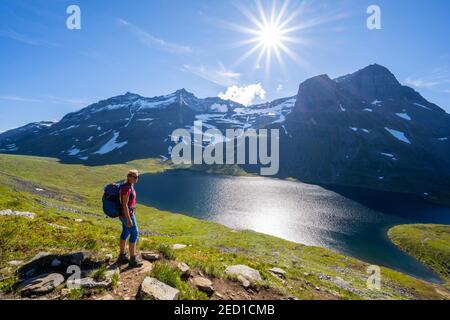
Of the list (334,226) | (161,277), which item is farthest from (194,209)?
(161,277)

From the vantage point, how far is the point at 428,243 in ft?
239

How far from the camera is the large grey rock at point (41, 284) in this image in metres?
8.65

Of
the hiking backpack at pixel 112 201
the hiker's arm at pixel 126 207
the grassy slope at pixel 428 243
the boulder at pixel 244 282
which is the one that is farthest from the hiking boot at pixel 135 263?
the grassy slope at pixel 428 243

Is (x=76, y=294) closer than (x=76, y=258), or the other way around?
(x=76, y=294)

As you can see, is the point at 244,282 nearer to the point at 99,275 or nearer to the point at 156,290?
the point at 156,290

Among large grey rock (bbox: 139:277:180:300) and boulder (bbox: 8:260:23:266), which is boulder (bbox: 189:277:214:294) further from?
boulder (bbox: 8:260:23:266)

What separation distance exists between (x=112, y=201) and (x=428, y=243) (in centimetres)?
9109

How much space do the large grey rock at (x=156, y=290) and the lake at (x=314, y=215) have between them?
2617 inches

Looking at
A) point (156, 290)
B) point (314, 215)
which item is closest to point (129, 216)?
point (156, 290)

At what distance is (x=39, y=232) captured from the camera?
15695 millimetres

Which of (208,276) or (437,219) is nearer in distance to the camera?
(208,276)

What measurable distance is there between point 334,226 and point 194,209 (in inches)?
2005
